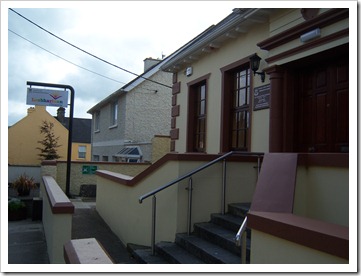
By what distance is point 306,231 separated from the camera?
2832 mm

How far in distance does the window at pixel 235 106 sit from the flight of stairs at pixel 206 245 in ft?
7.41

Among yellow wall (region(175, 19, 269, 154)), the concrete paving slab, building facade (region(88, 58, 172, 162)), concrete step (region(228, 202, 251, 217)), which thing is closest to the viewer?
concrete step (region(228, 202, 251, 217))

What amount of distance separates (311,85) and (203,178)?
2365 millimetres

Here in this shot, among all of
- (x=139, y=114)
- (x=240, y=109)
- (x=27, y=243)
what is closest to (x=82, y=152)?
(x=139, y=114)

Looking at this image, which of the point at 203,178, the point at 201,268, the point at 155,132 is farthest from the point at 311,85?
the point at 155,132

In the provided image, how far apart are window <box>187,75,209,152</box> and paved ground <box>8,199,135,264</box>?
311cm

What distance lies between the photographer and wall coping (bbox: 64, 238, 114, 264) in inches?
123

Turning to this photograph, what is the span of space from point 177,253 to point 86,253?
7.86 feet

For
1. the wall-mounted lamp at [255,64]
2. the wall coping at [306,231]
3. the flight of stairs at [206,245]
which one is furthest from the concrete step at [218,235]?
the wall-mounted lamp at [255,64]

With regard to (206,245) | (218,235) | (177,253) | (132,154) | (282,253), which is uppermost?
(132,154)

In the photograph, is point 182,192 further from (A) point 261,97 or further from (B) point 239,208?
(A) point 261,97

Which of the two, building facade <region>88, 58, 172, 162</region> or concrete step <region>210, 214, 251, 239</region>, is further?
building facade <region>88, 58, 172, 162</region>

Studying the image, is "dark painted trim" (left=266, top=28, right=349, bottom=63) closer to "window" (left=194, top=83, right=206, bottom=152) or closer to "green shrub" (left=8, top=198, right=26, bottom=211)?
"window" (left=194, top=83, right=206, bottom=152)

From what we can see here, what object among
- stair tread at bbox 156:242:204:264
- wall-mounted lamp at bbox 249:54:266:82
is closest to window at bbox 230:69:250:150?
wall-mounted lamp at bbox 249:54:266:82
